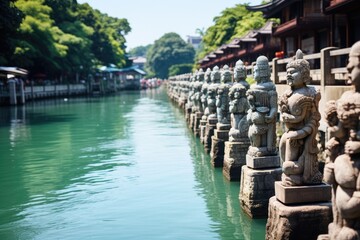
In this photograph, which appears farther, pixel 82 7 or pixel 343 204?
pixel 82 7

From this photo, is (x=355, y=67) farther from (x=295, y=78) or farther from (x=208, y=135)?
(x=208, y=135)

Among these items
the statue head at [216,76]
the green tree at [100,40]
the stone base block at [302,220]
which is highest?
the green tree at [100,40]

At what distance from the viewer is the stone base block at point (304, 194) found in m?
6.11

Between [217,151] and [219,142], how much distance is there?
0.38m

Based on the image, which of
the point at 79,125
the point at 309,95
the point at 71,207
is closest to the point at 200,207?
the point at 71,207

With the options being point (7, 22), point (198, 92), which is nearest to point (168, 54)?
point (7, 22)

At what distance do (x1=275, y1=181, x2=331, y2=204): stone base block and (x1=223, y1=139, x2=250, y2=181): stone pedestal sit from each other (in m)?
3.93

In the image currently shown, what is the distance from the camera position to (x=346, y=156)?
443 cm

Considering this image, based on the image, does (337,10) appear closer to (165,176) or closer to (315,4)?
(315,4)

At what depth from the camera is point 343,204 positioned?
444cm

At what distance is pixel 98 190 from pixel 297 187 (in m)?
5.71

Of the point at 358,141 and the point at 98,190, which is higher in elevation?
Result: the point at 358,141

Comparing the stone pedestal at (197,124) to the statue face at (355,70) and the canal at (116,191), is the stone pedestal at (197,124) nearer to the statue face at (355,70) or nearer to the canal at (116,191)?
the canal at (116,191)

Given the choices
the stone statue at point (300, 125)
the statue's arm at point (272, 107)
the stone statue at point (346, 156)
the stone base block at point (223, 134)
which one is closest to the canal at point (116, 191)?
the stone base block at point (223, 134)
